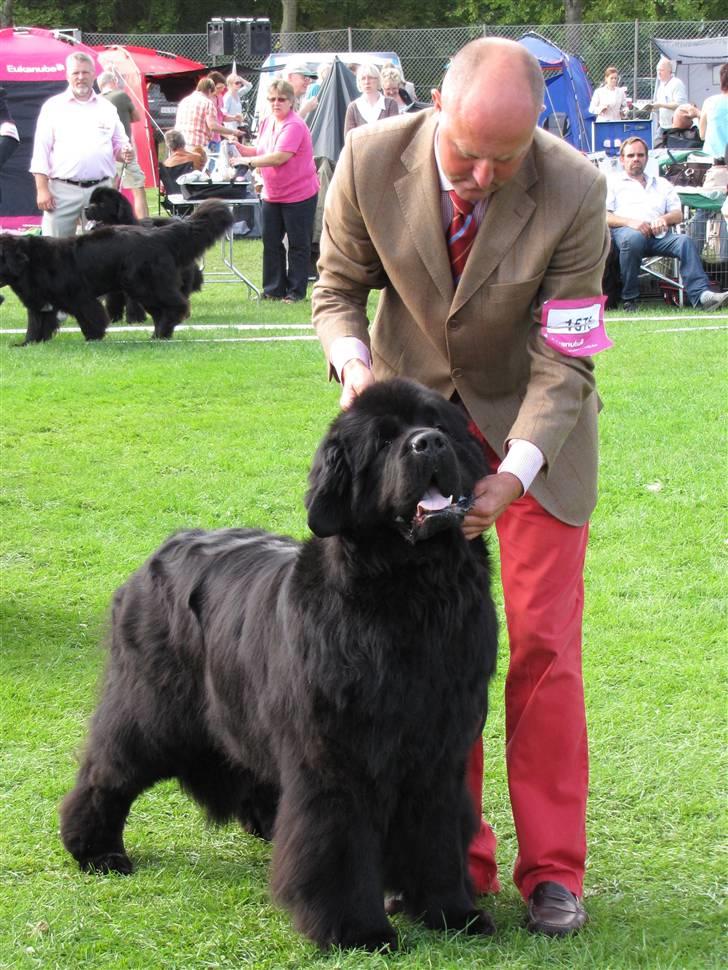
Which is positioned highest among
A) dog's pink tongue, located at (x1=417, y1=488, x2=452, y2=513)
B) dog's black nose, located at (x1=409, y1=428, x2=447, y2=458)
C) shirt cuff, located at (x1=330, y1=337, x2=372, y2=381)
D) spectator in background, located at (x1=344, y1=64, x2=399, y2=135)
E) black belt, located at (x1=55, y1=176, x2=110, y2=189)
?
spectator in background, located at (x1=344, y1=64, x2=399, y2=135)

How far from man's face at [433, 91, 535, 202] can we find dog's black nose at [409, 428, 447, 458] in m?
0.57

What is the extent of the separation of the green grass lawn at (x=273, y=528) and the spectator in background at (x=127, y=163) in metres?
4.70

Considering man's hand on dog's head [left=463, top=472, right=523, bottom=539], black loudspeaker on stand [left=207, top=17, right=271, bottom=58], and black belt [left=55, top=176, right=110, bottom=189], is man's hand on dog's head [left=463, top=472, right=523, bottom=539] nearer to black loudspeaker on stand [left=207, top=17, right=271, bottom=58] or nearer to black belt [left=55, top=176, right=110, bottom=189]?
black belt [left=55, top=176, right=110, bottom=189]

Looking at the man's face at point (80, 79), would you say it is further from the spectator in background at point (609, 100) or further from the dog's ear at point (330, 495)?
the spectator in background at point (609, 100)

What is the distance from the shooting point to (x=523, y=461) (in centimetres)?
279

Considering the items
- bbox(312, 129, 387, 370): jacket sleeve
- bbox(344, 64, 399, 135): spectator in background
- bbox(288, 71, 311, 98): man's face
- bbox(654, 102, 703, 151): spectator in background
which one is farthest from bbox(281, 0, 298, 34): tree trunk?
bbox(312, 129, 387, 370): jacket sleeve

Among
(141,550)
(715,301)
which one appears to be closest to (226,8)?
(715,301)

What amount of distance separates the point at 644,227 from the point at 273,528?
6.99 m

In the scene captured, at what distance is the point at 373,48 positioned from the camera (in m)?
28.4

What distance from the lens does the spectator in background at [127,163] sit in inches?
559

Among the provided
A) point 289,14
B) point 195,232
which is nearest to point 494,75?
point 195,232

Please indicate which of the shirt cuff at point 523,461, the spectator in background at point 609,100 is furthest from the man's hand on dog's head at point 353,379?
the spectator in background at point 609,100

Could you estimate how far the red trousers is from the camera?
2971mm

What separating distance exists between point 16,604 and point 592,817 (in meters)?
2.76
